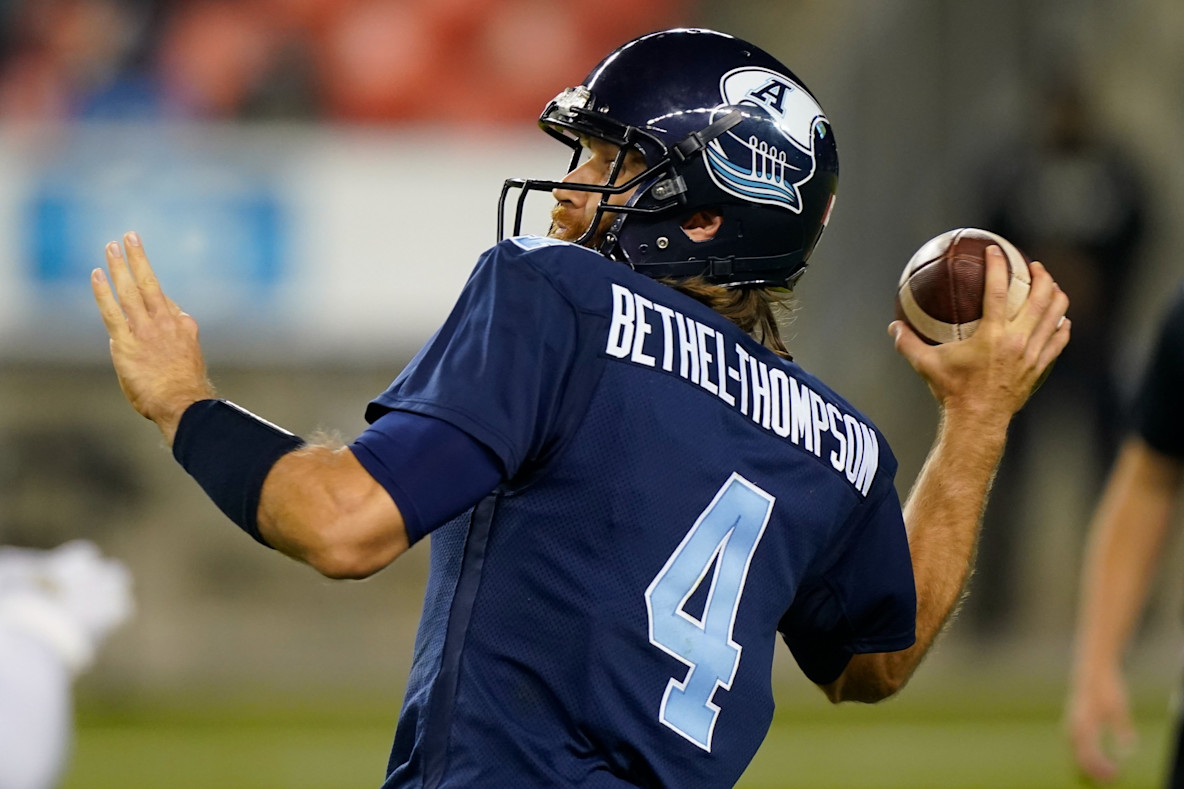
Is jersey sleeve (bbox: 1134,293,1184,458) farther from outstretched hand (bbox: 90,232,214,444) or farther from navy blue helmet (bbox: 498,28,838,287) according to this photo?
outstretched hand (bbox: 90,232,214,444)

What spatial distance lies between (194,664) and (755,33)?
531cm

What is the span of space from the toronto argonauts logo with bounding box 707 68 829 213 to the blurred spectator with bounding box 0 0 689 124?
317 inches

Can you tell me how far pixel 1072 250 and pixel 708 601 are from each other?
7.82m

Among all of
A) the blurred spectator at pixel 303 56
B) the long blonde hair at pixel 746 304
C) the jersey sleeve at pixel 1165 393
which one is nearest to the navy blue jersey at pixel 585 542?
the long blonde hair at pixel 746 304

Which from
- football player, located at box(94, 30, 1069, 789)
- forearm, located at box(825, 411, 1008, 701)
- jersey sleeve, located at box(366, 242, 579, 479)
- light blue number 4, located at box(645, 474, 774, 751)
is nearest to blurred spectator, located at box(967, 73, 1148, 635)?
forearm, located at box(825, 411, 1008, 701)

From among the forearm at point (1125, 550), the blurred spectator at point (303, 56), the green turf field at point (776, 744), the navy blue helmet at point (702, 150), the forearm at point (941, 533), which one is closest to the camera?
the navy blue helmet at point (702, 150)

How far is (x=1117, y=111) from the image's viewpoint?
1090 cm

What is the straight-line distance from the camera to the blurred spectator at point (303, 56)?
10500 millimetres

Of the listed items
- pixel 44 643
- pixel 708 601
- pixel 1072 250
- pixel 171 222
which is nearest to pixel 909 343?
pixel 708 601

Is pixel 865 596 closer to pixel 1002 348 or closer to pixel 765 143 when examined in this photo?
pixel 1002 348

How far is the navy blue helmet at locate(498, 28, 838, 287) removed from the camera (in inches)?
100

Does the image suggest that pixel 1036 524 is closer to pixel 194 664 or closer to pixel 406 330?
pixel 406 330

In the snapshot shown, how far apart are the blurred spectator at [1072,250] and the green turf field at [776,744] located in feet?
4.24

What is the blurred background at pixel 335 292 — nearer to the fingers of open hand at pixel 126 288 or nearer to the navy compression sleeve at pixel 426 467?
the fingers of open hand at pixel 126 288
